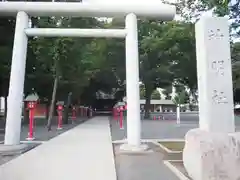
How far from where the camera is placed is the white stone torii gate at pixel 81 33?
12.1 m

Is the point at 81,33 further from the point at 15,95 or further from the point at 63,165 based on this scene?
the point at 63,165

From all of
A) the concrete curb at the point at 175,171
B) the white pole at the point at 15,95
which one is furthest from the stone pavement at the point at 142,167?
the white pole at the point at 15,95

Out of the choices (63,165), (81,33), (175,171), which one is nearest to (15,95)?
(81,33)

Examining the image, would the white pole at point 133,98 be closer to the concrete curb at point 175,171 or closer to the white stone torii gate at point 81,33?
the white stone torii gate at point 81,33

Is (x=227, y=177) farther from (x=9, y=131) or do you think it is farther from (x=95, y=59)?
(x=95, y=59)

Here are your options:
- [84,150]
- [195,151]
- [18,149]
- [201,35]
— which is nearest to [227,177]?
[195,151]

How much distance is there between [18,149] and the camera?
457 inches

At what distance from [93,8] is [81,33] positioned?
99 centimetres

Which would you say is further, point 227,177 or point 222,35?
point 222,35

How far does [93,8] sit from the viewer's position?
40.5 feet

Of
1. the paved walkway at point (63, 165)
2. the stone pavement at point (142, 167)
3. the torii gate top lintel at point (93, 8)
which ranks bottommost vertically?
the stone pavement at point (142, 167)

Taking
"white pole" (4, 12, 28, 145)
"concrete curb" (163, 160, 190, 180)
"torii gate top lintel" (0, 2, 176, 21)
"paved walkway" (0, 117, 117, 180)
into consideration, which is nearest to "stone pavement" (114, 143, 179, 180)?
"concrete curb" (163, 160, 190, 180)

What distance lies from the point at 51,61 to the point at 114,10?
12.4m

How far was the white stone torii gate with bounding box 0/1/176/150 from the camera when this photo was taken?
1211 cm
